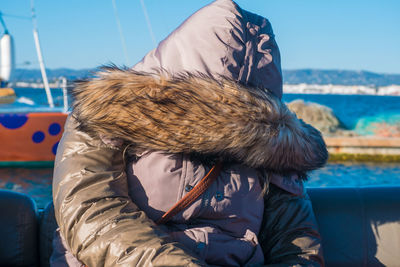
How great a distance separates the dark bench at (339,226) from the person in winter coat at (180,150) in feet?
1.22

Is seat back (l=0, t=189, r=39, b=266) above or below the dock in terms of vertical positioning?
above

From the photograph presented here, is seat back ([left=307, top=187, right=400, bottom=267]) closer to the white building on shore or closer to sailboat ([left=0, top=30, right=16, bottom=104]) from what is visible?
sailboat ([left=0, top=30, right=16, bottom=104])

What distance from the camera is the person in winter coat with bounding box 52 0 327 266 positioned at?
5.03ft

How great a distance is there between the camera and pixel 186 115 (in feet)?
5.17

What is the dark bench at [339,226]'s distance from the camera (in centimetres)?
202

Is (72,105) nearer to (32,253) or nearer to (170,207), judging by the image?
(170,207)

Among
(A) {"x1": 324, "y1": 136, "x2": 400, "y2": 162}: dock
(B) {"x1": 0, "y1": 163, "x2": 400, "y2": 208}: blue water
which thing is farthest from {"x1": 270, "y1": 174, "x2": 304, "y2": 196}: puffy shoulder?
(A) {"x1": 324, "y1": 136, "x2": 400, "y2": 162}: dock

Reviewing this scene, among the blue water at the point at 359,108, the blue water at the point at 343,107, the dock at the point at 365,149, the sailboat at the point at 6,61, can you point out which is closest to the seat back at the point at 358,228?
the blue water at the point at 343,107

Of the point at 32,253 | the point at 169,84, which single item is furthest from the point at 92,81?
the point at 32,253

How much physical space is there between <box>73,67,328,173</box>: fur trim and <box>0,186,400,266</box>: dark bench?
26.5 inches

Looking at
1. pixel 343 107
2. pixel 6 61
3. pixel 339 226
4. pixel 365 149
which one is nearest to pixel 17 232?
pixel 339 226

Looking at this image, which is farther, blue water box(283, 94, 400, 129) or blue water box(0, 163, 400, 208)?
blue water box(283, 94, 400, 129)

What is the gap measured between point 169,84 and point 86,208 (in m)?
0.49

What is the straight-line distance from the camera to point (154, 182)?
1.63 metres
